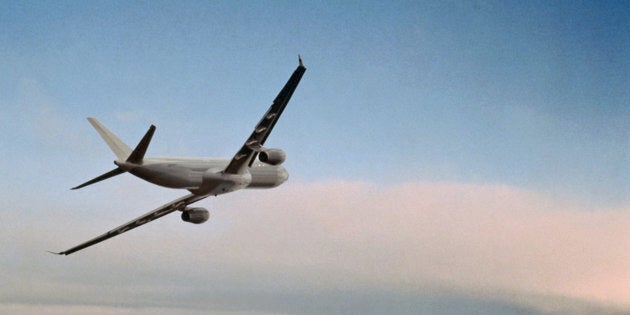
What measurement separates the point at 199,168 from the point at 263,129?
5.73 metres

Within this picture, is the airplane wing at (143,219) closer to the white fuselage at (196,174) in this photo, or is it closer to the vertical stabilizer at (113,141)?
the white fuselage at (196,174)

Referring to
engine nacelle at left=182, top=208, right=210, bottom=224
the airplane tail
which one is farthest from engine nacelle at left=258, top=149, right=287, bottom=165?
engine nacelle at left=182, top=208, right=210, bottom=224

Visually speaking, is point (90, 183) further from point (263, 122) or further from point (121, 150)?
point (263, 122)

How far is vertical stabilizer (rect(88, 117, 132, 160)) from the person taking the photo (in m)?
55.6

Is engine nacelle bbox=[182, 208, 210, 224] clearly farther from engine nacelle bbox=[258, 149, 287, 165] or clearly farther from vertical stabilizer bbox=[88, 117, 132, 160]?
engine nacelle bbox=[258, 149, 287, 165]

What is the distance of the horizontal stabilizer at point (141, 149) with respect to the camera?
50.7 m

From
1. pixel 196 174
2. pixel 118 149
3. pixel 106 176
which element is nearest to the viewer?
pixel 106 176

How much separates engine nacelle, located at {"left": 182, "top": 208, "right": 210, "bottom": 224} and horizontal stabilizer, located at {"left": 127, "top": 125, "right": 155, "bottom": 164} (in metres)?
8.62

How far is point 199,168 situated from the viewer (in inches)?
2243

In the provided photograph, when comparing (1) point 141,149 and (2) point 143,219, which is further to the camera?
(2) point 143,219

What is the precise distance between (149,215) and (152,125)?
13.6m

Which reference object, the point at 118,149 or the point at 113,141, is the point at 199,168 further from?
the point at 113,141

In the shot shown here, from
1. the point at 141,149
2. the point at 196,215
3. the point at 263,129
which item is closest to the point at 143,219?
the point at 196,215

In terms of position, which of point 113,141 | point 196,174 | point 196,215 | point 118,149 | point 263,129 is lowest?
point 196,215
